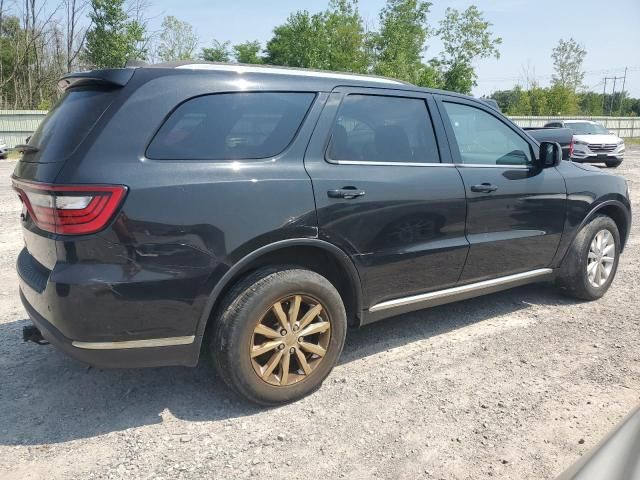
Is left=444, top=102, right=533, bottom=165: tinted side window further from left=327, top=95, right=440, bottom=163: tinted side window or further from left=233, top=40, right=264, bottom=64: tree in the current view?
left=233, top=40, right=264, bottom=64: tree

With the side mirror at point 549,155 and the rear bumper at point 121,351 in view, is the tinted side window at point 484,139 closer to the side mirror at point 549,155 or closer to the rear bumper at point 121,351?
the side mirror at point 549,155

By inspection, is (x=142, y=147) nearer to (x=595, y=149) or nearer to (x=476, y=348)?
(x=476, y=348)

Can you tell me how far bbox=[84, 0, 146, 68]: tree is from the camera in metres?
22.2

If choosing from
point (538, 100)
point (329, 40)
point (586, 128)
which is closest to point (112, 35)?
point (329, 40)

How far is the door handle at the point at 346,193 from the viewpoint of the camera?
296 cm

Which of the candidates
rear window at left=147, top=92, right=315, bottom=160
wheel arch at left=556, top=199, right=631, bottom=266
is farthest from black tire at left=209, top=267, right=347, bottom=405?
wheel arch at left=556, top=199, right=631, bottom=266

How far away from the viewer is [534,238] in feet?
13.5

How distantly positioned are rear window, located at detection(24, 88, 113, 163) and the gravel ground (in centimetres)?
141

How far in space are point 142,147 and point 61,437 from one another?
5.07 feet

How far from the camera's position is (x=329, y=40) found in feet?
96.1

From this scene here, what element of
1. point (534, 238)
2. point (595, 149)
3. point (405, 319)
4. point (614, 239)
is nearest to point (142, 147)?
point (405, 319)

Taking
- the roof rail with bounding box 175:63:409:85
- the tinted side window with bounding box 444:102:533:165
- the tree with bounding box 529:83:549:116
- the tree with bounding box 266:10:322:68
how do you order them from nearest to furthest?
the roof rail with bounding box 175:63:409:85 → the tinted side window with bounding box 444:102:533:165 → the tree with bounding box 266:10:322:68 → the tree with bounding box 529:83:549:116

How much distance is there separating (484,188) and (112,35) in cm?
2298

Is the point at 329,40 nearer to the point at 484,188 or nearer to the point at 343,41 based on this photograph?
the point at 343,41
